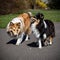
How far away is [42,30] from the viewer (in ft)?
7.12

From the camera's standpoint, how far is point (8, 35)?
84.7 inches

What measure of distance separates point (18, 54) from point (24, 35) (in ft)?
1.60

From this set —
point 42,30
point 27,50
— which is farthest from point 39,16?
point 27,50

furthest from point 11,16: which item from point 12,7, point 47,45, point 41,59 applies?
point 47,45

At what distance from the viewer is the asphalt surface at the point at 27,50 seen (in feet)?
5.97

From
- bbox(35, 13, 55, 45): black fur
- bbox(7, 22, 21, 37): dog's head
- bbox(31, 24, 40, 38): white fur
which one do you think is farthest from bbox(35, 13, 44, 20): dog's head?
bbox(7, 22, 21, 37): dog's head

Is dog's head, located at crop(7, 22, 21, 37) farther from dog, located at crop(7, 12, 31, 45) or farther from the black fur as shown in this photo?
the black fur

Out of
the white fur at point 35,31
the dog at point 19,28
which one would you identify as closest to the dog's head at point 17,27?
the dog at point 19,28

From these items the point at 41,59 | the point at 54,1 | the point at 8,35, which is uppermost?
the point at 54,1

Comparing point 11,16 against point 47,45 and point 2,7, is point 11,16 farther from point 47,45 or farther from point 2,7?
point 47,45

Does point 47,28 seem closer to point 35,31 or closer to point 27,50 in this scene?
point 35,31

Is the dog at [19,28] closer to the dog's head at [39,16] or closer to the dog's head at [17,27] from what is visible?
the dog's head at [17,27]

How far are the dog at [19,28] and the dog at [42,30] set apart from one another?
96 millimetres

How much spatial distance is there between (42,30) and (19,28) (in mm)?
210
